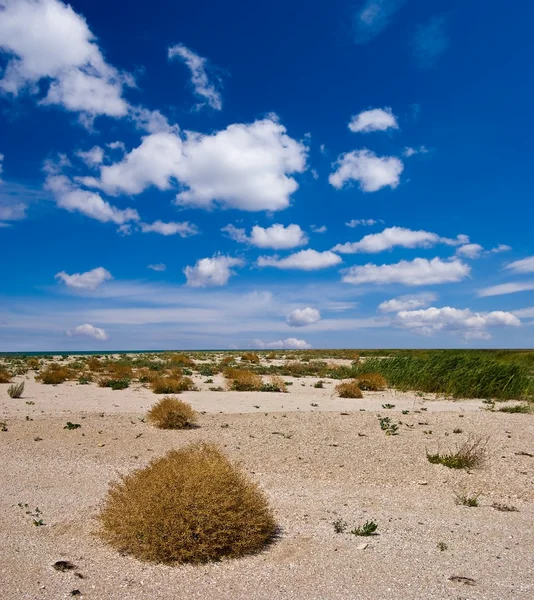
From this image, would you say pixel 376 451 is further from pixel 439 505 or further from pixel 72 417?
pixel 72 417

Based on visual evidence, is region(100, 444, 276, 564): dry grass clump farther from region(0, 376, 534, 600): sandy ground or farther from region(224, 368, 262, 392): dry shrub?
region(224, 368, 262, 392): dry shrub

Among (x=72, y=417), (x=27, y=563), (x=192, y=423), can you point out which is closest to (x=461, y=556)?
(x=27, y=563)

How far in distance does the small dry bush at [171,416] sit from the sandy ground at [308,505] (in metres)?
0.38

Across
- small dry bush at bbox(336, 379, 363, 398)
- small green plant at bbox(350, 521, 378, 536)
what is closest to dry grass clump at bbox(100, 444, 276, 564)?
small green plant at bbox(350, 521, 378, 536)

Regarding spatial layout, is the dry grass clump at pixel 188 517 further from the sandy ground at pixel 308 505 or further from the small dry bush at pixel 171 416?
the small dry bush at pixel 171 416

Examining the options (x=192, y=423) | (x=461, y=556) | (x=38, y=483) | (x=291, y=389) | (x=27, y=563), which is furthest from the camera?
(x=291, y=389)

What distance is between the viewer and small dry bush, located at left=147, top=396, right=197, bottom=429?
1191 centimetres

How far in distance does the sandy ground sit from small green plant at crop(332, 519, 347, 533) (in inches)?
4.7

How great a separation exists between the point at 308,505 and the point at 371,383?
15397mm

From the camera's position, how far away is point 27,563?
4.97 m

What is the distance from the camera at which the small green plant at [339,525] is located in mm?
6000

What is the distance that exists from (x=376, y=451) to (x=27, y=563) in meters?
6.65

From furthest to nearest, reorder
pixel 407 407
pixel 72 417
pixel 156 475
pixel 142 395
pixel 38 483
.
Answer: pixel 142 395 < pixel 407 407 < pixel 72 417 < pixel 38 483 < pixel 156 475

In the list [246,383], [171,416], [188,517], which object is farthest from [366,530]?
[246,383]
